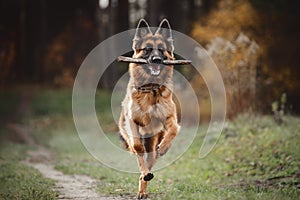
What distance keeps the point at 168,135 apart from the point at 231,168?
9.23ft

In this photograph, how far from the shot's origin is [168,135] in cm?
770

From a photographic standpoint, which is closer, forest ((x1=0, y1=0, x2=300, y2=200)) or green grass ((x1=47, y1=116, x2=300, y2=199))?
green grass ((x1=47, y1=116, x2=300, y2=199))

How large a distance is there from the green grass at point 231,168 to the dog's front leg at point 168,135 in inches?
26.4

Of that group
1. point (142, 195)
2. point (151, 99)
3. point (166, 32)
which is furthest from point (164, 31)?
point (142, 195)

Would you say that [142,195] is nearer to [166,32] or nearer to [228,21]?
[166,32]

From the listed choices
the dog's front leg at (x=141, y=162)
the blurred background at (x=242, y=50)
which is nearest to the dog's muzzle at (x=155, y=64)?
the dog's front leg at (x=141, y=162)

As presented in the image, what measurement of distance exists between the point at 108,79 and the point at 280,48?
14659 mm

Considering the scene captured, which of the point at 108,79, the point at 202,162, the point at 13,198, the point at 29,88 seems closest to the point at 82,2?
the point at 29,88

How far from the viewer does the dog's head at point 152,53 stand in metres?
7.65

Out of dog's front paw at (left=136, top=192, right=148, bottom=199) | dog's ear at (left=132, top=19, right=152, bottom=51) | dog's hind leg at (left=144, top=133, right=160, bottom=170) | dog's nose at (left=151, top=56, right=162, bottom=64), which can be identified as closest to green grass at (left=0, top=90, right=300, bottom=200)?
dog's front paw at (left=136, top=192, right=148, bottom=199)

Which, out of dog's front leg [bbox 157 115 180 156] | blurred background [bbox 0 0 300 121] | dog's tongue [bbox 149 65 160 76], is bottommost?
dog's front leg [bbox 157 115 180 156]

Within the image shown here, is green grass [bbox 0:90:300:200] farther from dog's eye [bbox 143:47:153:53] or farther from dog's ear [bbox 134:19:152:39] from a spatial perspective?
dog's ear [bbox 134:19:152:39]

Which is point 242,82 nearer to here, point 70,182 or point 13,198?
point 70,182

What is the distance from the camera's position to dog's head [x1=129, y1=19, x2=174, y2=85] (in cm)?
765
